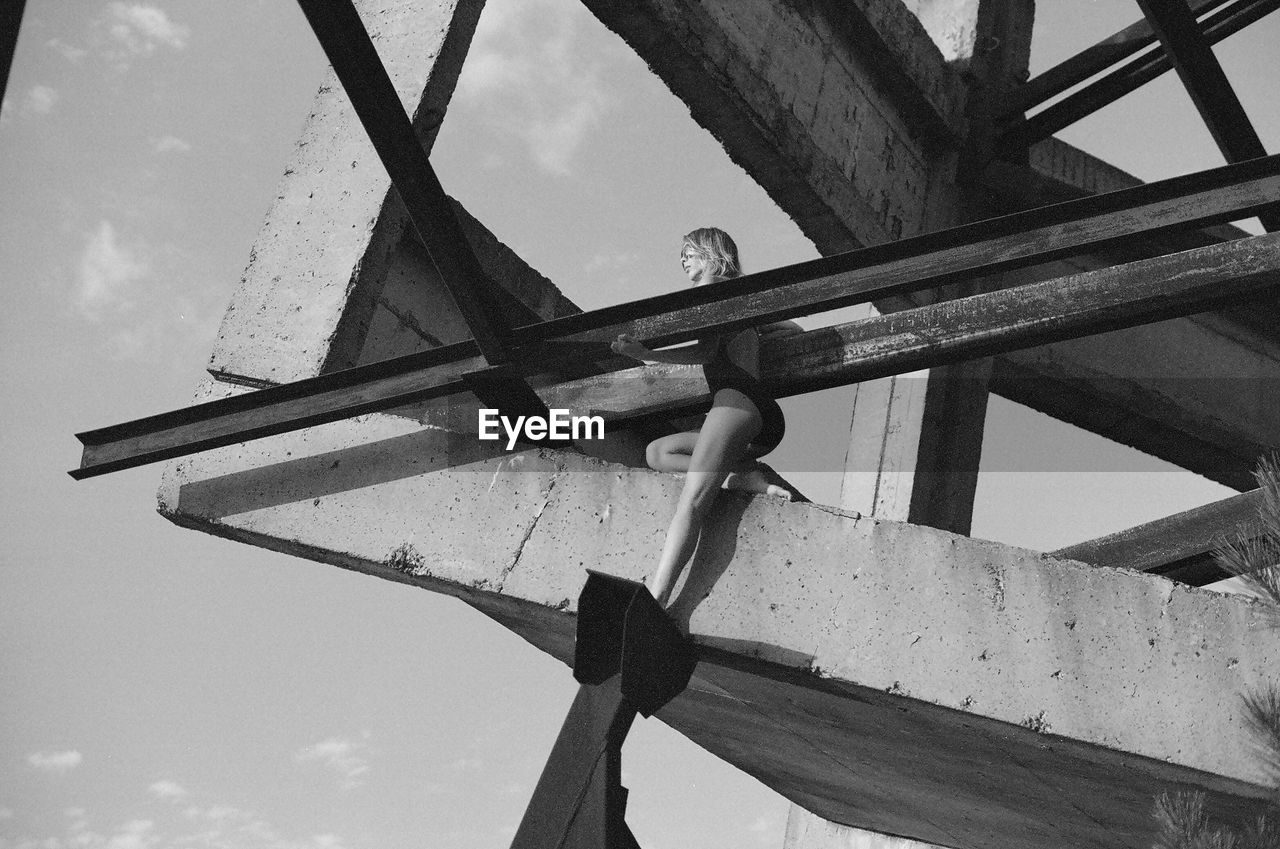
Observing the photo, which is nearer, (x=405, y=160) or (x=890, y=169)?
(x=405, y=160)

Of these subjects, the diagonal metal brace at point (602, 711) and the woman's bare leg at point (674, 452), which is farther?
the woman's bare leg at point (674, 452)

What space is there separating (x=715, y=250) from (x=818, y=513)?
45.6 inches

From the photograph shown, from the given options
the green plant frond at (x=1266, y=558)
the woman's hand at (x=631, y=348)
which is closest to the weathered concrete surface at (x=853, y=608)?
the woman's hand at (x=631, y=348)

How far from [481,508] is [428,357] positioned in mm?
671

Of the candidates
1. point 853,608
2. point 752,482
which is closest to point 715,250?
point 752,482

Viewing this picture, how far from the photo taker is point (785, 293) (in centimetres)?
495

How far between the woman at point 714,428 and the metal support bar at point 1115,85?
5.46 m

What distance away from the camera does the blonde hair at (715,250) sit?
5.26m

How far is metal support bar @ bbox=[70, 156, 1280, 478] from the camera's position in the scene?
15.4ft

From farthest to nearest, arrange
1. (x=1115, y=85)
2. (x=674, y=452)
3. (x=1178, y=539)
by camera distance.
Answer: (x=1115, y=85)
(x=1178, y=539)
(x=674, y=452)

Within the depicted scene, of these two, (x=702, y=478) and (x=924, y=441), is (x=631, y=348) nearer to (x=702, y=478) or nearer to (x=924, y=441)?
(x=702, y=478)

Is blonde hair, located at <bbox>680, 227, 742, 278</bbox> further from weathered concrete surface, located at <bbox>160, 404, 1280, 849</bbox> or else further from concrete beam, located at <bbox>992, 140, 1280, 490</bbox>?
concrete beam, located at <bbox>992, 140, 1280, 490</bbox>

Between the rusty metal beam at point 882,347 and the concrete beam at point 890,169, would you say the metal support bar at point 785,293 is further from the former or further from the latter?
the concrete beam at point 890,169

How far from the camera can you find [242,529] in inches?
232
